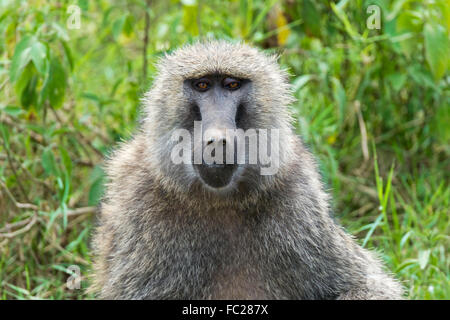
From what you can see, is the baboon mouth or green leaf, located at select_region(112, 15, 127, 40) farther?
green leaf, located at select_region(112, 15, 127, 40)

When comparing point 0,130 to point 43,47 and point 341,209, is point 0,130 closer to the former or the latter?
point 43,47

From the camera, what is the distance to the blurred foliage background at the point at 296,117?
3689mm

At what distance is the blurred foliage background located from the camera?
12.1ft

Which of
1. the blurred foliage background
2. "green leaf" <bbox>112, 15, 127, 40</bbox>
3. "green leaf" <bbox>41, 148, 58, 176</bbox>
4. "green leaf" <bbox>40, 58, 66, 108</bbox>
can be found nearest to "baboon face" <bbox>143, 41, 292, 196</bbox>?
the blurred foliage background

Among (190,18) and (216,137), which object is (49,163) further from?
(216,137)

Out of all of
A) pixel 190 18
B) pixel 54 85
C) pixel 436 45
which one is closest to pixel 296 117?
pixel 436 45

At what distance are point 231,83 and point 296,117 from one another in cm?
116

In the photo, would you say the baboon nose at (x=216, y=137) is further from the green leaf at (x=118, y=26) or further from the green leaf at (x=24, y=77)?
the green leaf at (x=118, y=26)

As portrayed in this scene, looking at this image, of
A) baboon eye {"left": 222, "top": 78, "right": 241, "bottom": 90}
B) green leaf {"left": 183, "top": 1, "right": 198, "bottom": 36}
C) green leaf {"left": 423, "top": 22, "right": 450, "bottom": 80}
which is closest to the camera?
baboon eye {"left": 222, "top": 78, "right": 241, "bottom": 90}

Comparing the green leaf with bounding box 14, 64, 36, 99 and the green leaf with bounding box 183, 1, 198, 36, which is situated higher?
the green leaf with bounding box 183, 1, 198, 36

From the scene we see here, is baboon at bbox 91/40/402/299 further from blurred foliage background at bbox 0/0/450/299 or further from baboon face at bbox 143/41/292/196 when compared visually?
blurred foliage background at bbox 0/0/450/299

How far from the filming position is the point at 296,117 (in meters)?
3.84

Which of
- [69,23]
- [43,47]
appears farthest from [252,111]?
[69,23]

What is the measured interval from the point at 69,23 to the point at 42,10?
20 centimetres
